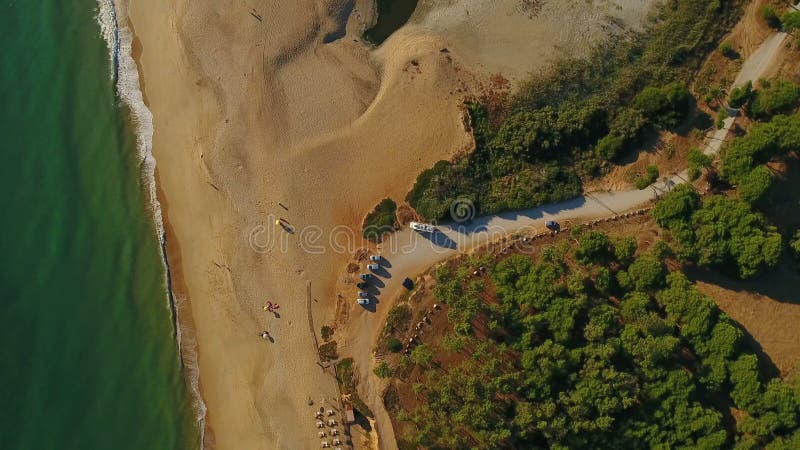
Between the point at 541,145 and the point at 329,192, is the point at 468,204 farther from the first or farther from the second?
the point at 329,192

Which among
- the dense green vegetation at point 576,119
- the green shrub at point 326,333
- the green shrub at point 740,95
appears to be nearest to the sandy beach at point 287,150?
the green shrub at point 326,333

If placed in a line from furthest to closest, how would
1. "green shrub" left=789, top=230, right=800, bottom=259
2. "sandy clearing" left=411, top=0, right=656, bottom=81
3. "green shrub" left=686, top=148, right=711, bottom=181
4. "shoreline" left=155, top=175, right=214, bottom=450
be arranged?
"sandy clearing" left=411, top=0, right=656, bottom=81, "shoreline" left=155, top=175, right=214, bottom=450, "green shrub" left=686, top=148, right=711, bottom=181, "green shrub" left=789, top=230, right=800, bottom=259

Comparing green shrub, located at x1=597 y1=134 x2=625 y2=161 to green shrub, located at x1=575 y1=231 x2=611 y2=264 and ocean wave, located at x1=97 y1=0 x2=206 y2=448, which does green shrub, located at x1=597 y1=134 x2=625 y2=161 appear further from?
ocean wave, located at x1=97 y1=0 x2=206 y2=448

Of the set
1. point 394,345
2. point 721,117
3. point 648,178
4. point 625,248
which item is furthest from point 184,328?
point 721,117

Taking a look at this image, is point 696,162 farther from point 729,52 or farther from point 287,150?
point 287,150

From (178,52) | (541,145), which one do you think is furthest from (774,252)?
(178,52)

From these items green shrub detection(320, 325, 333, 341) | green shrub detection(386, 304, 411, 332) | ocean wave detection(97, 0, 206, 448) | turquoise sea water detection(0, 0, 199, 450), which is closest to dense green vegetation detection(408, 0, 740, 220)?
green shrub detection(386, 304, 411, 332)

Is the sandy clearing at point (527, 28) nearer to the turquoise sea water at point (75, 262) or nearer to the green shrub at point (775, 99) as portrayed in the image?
the green shrub at point (775, 99)
